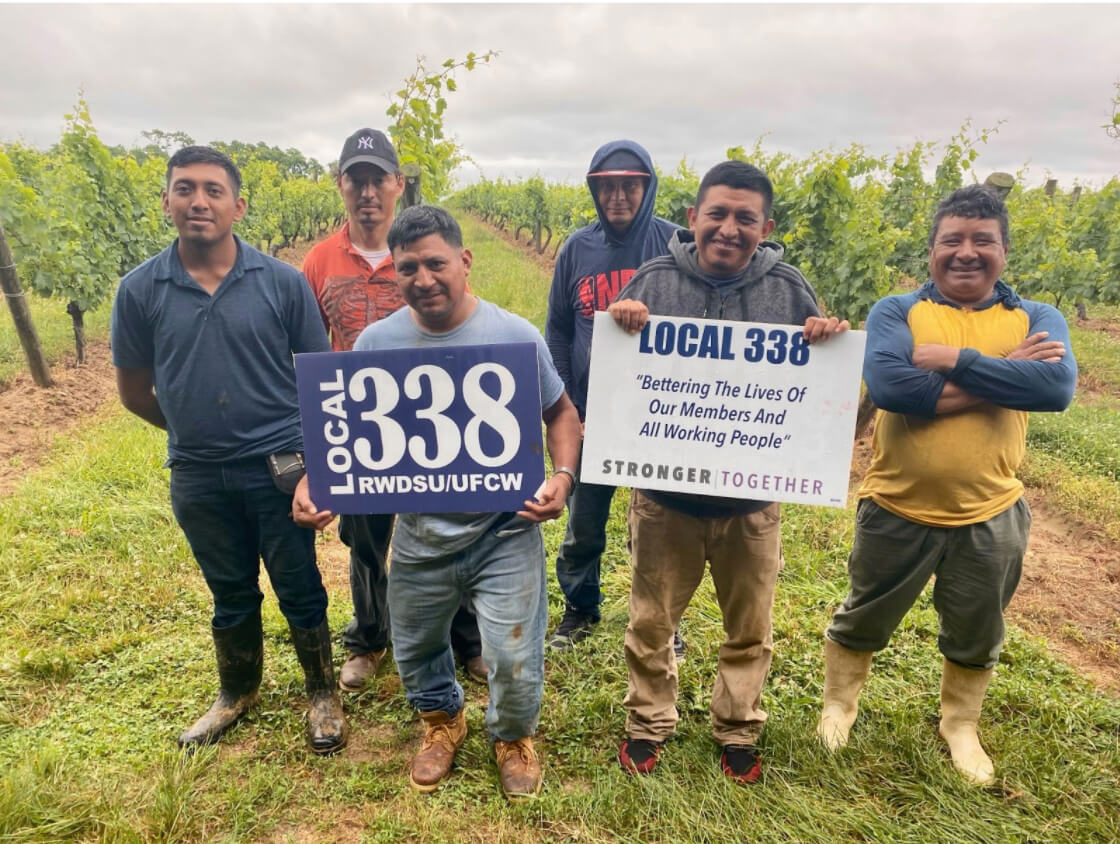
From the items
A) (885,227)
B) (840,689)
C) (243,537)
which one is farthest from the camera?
(885,227)

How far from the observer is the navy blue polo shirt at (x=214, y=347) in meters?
2.34

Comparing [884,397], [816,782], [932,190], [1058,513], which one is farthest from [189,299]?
[932,190]

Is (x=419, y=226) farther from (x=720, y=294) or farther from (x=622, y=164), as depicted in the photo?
(x=622, y=164)

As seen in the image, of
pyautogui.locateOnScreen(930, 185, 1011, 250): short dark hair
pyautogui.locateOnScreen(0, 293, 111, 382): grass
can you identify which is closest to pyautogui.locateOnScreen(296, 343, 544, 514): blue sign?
pyautogui.locateOnScreen(930, 185, 1011, 250): short dark hair

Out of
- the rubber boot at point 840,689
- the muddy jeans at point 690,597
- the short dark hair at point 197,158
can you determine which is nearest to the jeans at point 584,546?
the muddy jeans at point 690,597

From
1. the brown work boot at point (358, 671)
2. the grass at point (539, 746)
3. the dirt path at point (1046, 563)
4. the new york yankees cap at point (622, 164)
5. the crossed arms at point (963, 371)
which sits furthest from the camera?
the dirt path at point (1046, 563)

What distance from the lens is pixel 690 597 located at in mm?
2473

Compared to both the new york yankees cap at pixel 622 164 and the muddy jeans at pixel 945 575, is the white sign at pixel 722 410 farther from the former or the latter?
the new york yankees cap at pixel 622 164

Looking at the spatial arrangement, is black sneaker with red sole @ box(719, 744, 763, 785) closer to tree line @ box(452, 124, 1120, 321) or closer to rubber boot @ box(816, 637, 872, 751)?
rubber boot @ box(816, 637, 872, 751)

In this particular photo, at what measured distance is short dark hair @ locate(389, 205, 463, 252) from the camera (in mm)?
2096

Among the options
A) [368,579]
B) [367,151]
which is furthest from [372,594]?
[367,151]

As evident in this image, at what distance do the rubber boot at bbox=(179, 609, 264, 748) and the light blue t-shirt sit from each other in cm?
99

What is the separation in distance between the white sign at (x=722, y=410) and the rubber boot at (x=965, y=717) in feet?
3.44

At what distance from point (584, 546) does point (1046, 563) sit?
11.0ft
